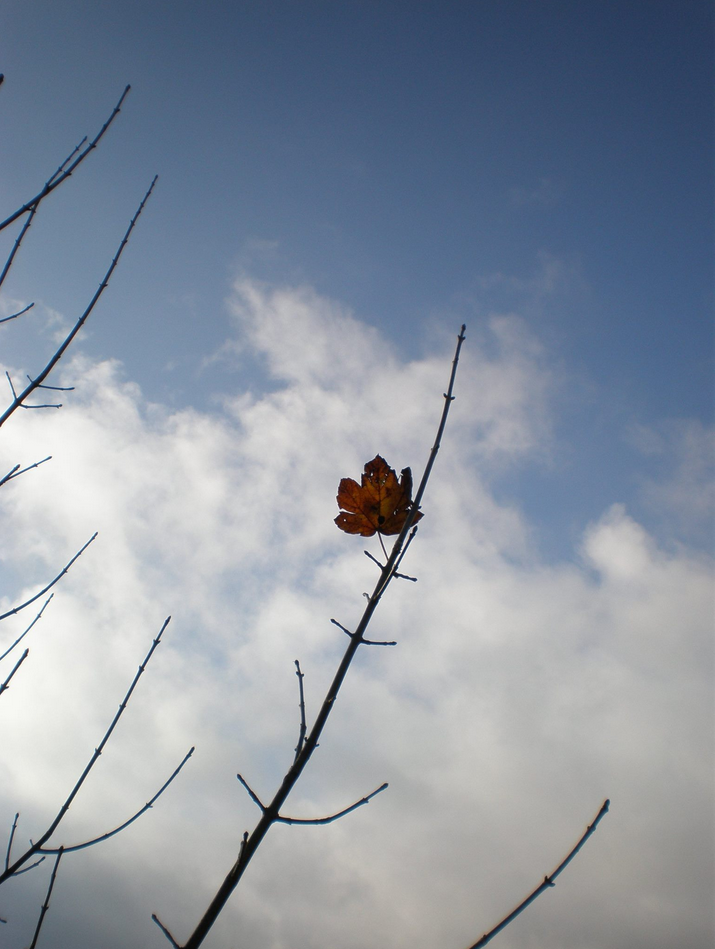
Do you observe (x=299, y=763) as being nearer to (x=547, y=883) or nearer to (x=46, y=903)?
(x=547, y=883)

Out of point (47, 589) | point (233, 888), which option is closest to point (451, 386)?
point (233, 888)

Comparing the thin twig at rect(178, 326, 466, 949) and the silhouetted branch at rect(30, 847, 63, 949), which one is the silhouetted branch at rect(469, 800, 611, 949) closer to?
the thin twig at rect(178, 326, 466, 949)

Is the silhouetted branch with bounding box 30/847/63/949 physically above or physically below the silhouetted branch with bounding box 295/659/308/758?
below

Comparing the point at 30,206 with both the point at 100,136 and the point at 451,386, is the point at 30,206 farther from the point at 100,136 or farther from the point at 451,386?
the point at 451,386

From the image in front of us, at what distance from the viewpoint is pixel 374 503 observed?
2.31 m

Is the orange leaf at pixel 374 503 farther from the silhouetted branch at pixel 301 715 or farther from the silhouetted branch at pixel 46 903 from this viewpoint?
the silhouetted branch at pixel 46 903

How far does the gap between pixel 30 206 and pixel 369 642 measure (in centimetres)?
262

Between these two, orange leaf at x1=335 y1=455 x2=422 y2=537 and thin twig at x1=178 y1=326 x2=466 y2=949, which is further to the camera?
orange leaf at x1=335 y1=455 x2=422 y2=537

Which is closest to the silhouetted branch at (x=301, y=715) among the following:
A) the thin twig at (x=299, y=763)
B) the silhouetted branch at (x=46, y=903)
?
the thin twig at (x=299, y=763)

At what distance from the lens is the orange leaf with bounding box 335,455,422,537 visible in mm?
2242

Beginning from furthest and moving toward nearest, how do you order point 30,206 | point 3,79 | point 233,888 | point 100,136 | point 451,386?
1. point 100,136
2. point 30,206
3. point 3,79
4. point 451,386
5. point 233,888

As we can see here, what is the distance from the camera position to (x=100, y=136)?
114 inches

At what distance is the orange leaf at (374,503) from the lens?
224 centimetres

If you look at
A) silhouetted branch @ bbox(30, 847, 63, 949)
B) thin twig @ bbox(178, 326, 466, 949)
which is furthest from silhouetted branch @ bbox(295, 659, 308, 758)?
silhouetted branch @ bbox(30, 847, 63, 949)
